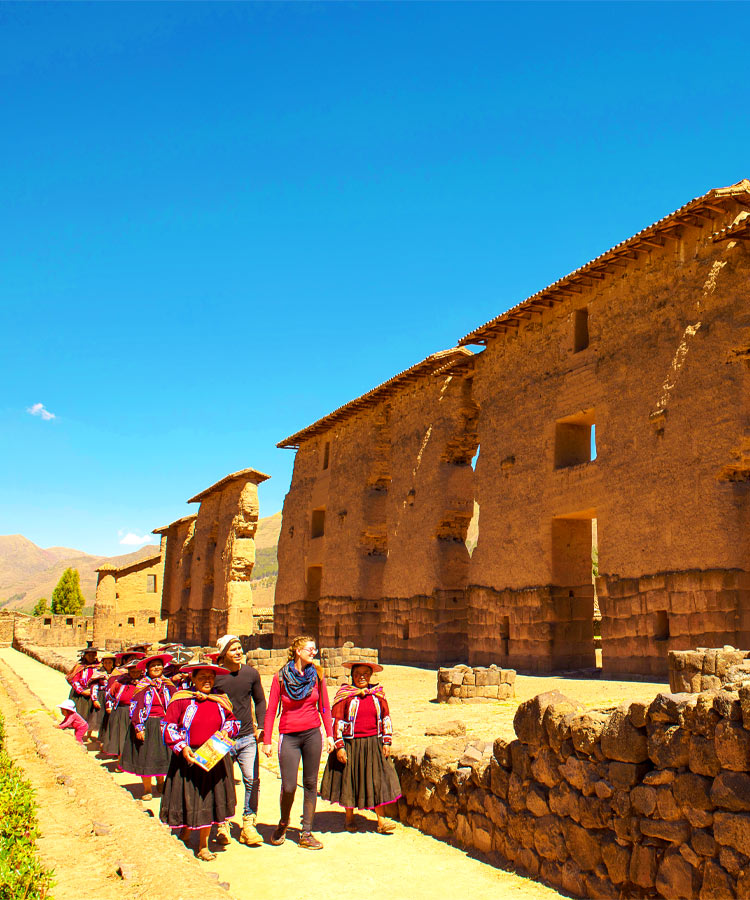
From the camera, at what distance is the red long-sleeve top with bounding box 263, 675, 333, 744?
6441 millimetres

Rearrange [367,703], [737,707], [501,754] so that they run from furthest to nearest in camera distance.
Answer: [367,703], [501,754], [737,707]

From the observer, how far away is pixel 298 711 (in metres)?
6.49

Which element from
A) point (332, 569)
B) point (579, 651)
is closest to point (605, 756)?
point (579, 651)

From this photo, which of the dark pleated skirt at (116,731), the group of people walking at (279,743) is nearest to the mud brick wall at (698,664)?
the group of people walking at (279,743)

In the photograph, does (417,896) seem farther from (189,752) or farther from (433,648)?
(433,648)

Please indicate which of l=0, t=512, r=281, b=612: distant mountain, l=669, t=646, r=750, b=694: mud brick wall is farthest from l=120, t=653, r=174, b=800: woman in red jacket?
l=0, t=512, r=281, b=612: distant mountain

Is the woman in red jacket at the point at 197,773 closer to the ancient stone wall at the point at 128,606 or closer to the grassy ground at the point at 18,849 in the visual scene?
the grassy ground at the point at 18,849

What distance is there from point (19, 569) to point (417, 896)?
712 ft

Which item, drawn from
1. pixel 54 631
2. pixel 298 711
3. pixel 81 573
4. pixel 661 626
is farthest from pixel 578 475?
pixel 81 573

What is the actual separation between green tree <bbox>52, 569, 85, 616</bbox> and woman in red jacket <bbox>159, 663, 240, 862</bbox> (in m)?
57.3

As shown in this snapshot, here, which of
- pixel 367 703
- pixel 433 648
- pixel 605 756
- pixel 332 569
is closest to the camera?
pixel 605 756

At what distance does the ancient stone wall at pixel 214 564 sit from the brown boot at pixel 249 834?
2472 cm

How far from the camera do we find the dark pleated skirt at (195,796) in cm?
600

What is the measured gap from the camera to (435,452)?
826 inches
